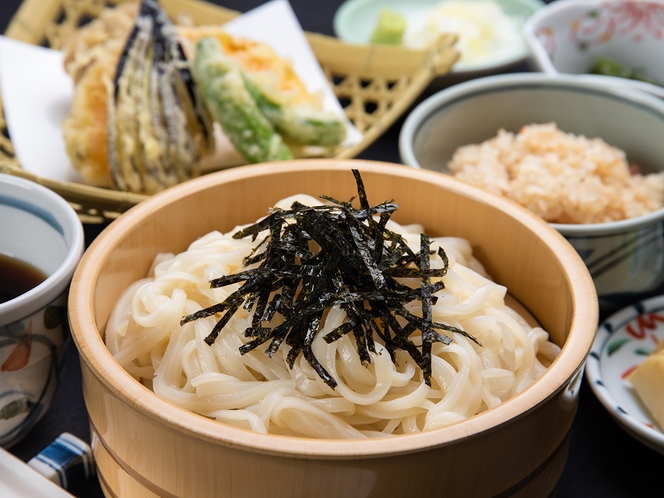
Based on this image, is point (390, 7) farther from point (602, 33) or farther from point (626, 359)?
point (626, 359)

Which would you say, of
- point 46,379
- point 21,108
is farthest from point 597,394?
point 21,108

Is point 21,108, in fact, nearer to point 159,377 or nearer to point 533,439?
point 159,377

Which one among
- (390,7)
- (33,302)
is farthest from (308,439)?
(390,7)

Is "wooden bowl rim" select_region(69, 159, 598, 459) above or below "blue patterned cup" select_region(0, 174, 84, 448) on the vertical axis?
above

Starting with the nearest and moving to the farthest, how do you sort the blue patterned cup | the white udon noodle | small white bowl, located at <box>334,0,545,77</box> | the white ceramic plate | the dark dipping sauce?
the white udon noodle, the blue patterned cup, the white ceramic plate, the dark dipping sauce, small white bowl, located at <box>334,0,545,77</box>

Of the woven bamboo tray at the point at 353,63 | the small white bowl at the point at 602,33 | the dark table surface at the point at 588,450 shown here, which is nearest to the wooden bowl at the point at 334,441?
the dark table surface at the point at 588,450

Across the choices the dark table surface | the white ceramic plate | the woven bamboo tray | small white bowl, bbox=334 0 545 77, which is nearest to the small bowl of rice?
the white ceramic plate

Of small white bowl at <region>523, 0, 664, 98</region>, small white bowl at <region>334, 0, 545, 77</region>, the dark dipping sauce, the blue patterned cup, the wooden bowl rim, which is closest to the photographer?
the wooden bowl rim

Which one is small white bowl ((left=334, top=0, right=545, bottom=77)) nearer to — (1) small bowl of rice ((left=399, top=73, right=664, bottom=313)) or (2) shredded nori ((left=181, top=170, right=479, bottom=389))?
(1) small bowl of rice ((left=399, top=73, right=664, bottom=313))
